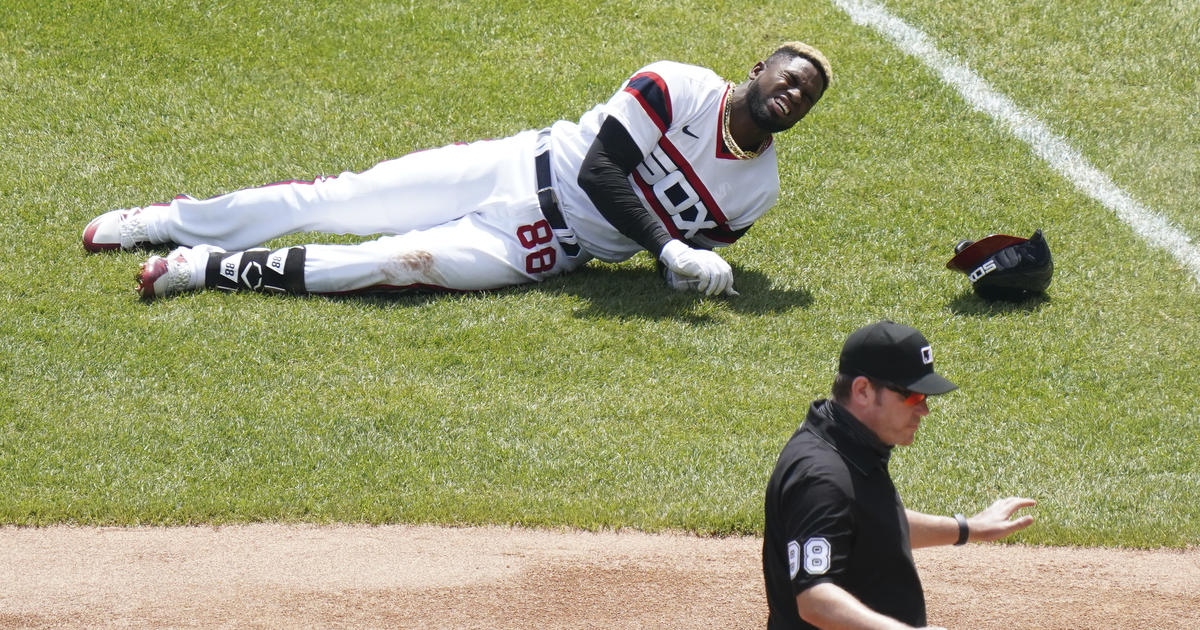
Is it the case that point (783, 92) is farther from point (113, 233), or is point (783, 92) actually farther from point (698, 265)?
point (113, 233)

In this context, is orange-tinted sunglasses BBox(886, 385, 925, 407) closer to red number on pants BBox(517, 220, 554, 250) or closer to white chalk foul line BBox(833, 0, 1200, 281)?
red number on pants BBox(517, 220, 554, 250)

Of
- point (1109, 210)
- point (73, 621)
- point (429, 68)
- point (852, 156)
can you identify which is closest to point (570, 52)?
point (429, 68)

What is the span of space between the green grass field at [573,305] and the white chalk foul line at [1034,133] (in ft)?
0.36

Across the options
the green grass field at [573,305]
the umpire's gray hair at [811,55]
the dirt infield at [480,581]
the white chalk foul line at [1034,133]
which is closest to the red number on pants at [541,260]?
the green grass field at [573,305]

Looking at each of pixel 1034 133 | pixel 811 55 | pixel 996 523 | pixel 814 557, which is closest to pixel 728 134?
pixel 811 55

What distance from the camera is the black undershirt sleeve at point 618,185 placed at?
21.5 feet

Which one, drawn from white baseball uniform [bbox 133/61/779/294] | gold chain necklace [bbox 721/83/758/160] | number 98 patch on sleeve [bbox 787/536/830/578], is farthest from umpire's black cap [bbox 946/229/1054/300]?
number 98 patch on sleeve [bbox 787/536/830/578]

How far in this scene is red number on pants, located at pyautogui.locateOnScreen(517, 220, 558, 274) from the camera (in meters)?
6.87

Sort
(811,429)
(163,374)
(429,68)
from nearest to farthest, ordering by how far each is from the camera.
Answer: (811,429), (163,374), (429,68)

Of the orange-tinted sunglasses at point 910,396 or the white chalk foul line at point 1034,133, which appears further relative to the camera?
the white chalk foul line at point 1034,133

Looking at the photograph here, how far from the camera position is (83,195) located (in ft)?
25.0

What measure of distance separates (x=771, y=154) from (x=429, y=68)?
10.3 ft

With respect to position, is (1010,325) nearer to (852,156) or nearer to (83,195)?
(852,156)

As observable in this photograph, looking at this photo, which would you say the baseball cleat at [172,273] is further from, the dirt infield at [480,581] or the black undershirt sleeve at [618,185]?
the black undershirt sleeve at [618,185]
